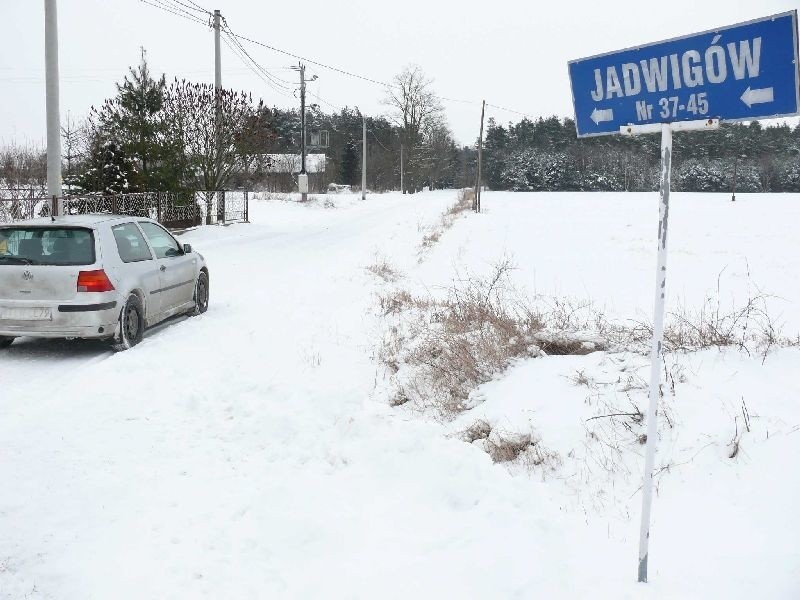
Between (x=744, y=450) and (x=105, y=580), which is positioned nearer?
(x=105, y=580)

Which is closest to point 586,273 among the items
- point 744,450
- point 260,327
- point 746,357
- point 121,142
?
point 260,327

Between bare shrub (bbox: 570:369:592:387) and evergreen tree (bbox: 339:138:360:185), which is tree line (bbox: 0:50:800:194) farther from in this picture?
bare shrub (bbox: 570:369:592:387)

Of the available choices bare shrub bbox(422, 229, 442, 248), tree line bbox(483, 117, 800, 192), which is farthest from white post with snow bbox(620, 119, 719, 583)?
tree line bbox(483, 117, 800, 192)

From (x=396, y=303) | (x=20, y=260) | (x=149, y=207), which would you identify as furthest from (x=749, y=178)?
(x=20, y=260)

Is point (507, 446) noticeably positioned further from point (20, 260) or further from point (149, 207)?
point (149, 207)

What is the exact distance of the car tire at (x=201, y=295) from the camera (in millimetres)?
9375

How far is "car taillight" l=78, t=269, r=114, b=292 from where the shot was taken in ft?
22.4

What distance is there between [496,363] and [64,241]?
195 inches

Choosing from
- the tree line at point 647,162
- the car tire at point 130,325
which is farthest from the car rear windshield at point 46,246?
the tree line at point 647,162

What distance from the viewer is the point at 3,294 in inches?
267

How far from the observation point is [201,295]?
9.63 m

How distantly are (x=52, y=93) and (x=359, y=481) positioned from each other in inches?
500

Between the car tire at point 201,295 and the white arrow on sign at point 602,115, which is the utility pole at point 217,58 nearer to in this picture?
the car tire at point 201,295

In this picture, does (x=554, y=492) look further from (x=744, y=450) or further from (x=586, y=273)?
(x=586, y=273)
